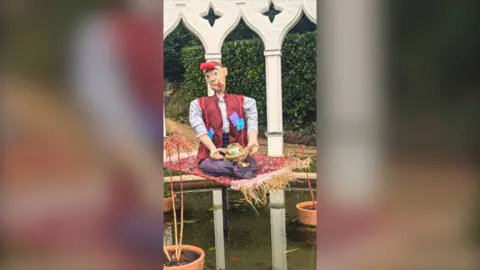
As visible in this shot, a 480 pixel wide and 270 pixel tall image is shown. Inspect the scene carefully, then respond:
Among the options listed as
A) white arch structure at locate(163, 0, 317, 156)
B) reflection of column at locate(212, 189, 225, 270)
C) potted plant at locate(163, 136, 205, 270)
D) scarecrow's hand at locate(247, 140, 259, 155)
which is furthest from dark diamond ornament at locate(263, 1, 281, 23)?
potted plant at locate(163, 136, 205, 270)

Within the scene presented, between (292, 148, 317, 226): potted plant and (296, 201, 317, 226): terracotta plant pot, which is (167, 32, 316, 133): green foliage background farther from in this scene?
(296, 201, 317, 226): terracotta plant pot

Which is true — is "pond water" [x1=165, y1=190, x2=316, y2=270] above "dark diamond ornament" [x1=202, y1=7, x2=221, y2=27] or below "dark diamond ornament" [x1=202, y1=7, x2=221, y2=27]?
below

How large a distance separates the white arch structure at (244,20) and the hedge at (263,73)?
301 millimetres

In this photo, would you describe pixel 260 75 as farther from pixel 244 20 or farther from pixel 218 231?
pixel 218 231

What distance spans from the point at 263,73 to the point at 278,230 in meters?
1.47

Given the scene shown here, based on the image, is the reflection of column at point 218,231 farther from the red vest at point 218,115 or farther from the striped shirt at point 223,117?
the striped shirt at point 223,117

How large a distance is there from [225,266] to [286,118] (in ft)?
5.93

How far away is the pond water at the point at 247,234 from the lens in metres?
2.47

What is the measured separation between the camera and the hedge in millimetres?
3689

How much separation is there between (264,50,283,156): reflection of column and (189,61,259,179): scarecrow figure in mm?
647
